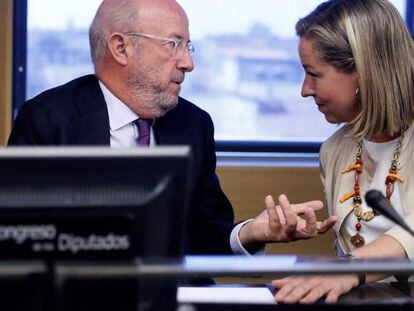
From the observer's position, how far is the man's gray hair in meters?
2.17

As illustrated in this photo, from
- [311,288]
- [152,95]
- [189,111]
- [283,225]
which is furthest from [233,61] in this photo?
[311,288]

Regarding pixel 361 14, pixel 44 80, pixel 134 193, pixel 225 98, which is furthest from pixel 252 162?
pixel 134 193

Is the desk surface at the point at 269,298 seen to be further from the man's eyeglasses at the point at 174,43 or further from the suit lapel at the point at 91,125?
the man's eyeglasses at the point at 174,43

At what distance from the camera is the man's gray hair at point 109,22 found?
7.13 ft

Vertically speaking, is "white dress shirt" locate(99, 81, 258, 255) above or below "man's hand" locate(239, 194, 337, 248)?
above

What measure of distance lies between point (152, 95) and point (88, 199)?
1223 millimetres

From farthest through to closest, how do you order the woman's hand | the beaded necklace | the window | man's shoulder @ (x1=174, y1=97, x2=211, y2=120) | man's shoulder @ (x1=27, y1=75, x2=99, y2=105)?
1. the window
2. man's shoulder @ (x1=174, y1=97, x2=211, y2=120)
3. man's shoulder @ (x1=27, y1=75, x2=99, y2=105)
4. the beaded necklace
5. the woman's hand

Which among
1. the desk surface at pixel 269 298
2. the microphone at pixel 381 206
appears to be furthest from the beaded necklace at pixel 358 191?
the microphone at pixel 381 206

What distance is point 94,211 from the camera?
94 centimetres

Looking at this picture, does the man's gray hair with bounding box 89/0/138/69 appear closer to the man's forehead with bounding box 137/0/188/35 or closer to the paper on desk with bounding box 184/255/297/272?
the man's forehead with bounding box 137/0/188/35

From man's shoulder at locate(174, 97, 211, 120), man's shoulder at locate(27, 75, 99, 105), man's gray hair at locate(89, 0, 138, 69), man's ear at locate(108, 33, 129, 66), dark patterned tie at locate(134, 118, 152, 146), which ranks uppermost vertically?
man's gray hair at locate(89, 0, 138, 69)

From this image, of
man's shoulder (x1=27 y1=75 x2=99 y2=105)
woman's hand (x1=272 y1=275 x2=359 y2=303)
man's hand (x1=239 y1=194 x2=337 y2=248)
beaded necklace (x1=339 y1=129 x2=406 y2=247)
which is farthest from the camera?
man's shoulder (x1=27 y1=75 x2=99 y2=105)

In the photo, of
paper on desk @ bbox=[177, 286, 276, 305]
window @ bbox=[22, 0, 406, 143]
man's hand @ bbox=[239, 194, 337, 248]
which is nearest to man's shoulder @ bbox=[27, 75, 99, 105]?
man's hand @ bbox=[239, 194, 337, 248]

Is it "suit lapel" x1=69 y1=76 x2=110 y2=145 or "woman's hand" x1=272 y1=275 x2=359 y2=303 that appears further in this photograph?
"suit lapel" x1=69 y1=76 x2=110 y2=145
